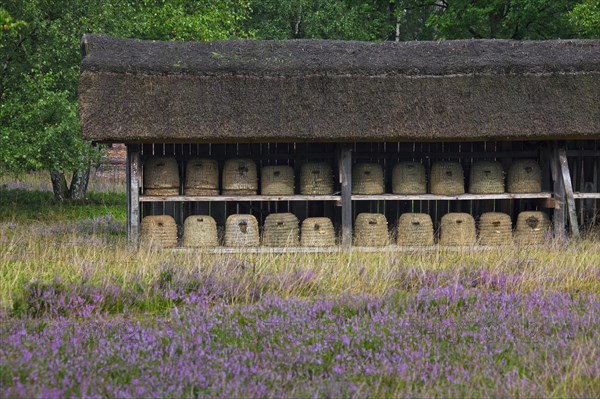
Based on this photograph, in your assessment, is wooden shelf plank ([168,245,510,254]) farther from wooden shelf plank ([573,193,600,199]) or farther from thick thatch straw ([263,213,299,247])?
wooden shelf plank ([573,193,600,199])

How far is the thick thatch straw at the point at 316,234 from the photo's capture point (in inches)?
537

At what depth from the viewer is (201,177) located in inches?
538

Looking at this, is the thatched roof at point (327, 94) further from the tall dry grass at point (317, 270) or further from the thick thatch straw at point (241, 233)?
the tall dry grass at point (317, 270)

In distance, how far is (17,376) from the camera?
5.49 m

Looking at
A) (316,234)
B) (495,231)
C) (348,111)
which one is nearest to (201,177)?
(316,234)

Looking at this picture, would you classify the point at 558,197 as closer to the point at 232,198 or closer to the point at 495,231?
the point at 495,231

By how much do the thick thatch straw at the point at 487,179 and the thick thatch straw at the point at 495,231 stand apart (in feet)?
1.48

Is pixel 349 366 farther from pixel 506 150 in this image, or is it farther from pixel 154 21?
pixel 154 21

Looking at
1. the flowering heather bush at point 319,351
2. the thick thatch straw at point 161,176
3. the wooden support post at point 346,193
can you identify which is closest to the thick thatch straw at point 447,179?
the wooden support post at point 346,193

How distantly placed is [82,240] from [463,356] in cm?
842

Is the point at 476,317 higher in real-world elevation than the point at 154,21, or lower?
lower

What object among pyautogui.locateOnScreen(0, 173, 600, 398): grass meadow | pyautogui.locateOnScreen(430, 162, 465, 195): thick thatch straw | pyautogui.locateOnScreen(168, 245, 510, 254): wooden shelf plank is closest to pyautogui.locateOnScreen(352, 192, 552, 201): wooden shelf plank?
pyautogui.locateOnScreen(430, 162, 465, 195): thick thatch straw

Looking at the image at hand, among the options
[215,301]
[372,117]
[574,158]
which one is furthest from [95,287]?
[574,158]

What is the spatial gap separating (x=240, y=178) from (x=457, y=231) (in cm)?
363
